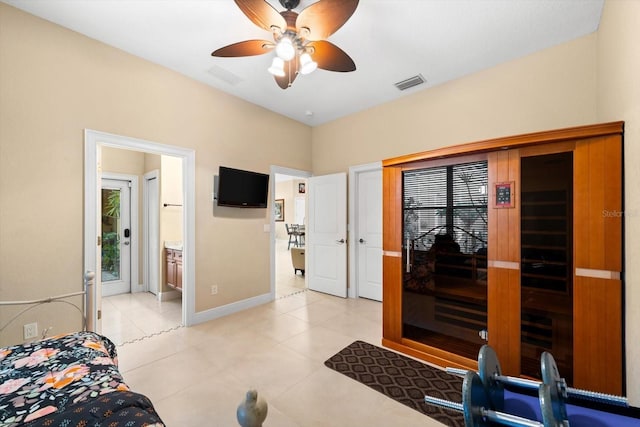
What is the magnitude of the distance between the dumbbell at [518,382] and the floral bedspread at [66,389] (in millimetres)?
1161

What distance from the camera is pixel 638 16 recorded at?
145 cm

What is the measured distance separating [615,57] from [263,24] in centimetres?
259

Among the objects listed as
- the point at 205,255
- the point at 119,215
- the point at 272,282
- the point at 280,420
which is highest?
the point at 119,215

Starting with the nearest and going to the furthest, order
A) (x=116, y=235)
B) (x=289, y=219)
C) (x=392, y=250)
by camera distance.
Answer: (x=392, y=250)
(x=116, y=235)
(x=289, y=219)

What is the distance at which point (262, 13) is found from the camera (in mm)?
1875

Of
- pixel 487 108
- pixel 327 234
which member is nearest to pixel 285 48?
pixel 487 108

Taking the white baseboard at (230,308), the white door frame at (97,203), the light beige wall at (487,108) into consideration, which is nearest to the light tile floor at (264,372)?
the white baseboard at (230,308)

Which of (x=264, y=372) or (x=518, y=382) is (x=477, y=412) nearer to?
(x=518, y=382)

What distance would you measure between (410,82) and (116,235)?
5.33 m

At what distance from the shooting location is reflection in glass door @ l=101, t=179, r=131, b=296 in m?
4.56

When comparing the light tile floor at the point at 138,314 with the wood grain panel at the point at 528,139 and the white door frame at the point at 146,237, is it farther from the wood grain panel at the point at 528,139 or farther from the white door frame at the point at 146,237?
the wood grain panel at the point at 528,139

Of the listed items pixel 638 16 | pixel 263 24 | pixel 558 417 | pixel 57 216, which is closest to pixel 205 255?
pixel 57 216

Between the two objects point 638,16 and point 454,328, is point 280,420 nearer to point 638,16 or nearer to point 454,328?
point 454,328

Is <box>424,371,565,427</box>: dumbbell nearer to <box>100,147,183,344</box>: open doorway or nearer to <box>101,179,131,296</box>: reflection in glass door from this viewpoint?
<box>100,147,183,344</box>: open doorway
